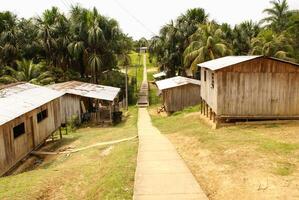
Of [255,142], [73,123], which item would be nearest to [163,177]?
[255,142]

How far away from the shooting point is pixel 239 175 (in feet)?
34.5

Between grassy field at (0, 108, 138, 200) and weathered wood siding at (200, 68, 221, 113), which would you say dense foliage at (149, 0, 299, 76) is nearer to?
weathered wood siding at (200, 68, 221, 113)

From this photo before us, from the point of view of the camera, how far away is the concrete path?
30.9 feet

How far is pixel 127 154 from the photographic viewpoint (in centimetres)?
1423

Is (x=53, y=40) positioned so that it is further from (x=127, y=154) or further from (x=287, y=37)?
(x=127, y=154)

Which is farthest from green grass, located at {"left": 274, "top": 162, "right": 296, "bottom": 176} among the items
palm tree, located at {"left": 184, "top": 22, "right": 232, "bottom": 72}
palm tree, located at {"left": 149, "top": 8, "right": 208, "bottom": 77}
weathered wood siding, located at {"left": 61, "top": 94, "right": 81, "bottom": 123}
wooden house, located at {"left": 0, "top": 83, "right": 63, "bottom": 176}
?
palm tree, located at {"left": 149, "top": 8, "right": 208, "bottom": 77}

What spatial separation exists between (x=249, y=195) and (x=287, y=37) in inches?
1294

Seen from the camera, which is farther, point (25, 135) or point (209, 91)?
point (209, 91)

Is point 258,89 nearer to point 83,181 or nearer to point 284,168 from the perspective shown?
point 284,168

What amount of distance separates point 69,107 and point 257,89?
52.7 ft

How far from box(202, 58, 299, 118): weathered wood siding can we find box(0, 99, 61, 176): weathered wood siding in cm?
1031

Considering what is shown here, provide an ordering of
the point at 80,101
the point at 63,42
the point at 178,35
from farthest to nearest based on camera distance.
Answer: the point at 178,35, the point at 63,42, the point at 80,101

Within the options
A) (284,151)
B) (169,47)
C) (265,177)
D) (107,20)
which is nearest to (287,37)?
(169,47)

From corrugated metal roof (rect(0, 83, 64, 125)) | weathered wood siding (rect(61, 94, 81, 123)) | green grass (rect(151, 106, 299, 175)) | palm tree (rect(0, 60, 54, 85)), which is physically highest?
palm tree (rect(0, 60, 54, 85))
